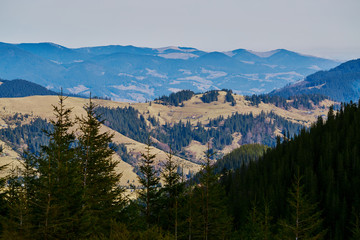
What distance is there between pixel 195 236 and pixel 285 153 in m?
90.0

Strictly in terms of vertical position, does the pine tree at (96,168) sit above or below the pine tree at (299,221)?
above

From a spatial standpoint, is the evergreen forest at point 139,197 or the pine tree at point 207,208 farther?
the pine tree at point 207,208

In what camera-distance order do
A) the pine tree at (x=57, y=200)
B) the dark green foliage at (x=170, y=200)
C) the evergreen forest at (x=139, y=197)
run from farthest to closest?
1. the dark green foliage at (x=170, y=200)
2. the evergreen forest at (x=139, y=197)
3. the pine tree at (x=57, y=200)

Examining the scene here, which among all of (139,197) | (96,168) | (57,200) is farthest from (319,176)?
(57,200)

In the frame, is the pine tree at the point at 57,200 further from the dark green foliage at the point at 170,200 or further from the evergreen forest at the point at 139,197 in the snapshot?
the dark green foliage at the point at 170,200

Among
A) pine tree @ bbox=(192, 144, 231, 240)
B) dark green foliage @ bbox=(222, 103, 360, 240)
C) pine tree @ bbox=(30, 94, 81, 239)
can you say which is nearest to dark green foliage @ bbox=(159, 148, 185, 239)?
pine tree @ bbox=(192, 144, 231, 240)

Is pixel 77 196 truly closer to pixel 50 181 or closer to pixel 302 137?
pixel 50 181

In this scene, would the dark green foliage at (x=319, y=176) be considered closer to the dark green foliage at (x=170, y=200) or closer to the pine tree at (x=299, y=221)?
the pine tree at (x=299, y=221)

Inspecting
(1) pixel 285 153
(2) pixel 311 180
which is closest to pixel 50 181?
(2) pixel 311 180

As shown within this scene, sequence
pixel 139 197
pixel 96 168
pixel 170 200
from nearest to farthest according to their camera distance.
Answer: pixel 96 168, pixel 139 197, pixel 170 200

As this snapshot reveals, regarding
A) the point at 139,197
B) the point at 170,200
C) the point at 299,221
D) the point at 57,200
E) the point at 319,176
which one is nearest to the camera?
the point at 57,200

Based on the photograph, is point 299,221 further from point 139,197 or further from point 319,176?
point 319,176

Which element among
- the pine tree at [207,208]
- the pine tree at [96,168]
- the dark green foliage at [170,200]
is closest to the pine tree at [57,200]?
the pine tree at [96,168]

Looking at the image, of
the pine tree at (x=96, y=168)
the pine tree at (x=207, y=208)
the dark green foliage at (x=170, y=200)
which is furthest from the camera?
the dark green foliage at (x=170, y=200)
